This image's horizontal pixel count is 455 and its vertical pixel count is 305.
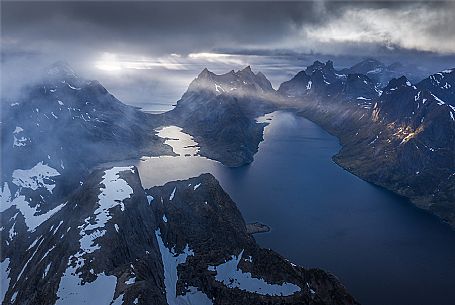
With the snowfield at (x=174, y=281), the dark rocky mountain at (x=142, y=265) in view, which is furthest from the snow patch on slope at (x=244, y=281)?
the snowfield at (x=174, y=281)

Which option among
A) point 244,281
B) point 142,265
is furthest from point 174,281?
point 244,281

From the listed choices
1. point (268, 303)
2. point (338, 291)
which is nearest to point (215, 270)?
point (268, 303)

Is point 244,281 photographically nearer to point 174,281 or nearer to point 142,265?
point 174,281

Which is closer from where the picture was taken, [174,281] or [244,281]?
[244,281]

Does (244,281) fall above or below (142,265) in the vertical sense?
below

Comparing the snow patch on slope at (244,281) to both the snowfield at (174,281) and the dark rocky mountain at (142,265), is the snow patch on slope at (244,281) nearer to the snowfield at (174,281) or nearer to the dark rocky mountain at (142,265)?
the dark rocky mountain at (142,265)

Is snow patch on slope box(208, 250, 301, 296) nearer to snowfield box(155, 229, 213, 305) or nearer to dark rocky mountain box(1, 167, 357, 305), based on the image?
dark rocky mountain box(1, 167, 357, 305)

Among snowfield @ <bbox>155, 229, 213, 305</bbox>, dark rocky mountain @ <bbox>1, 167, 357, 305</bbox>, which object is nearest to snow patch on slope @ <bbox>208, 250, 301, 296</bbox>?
dark rocky mountain @ <bbox>1, 167, 357, 305</bbox>

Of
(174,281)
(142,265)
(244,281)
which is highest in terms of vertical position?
(142,265)
